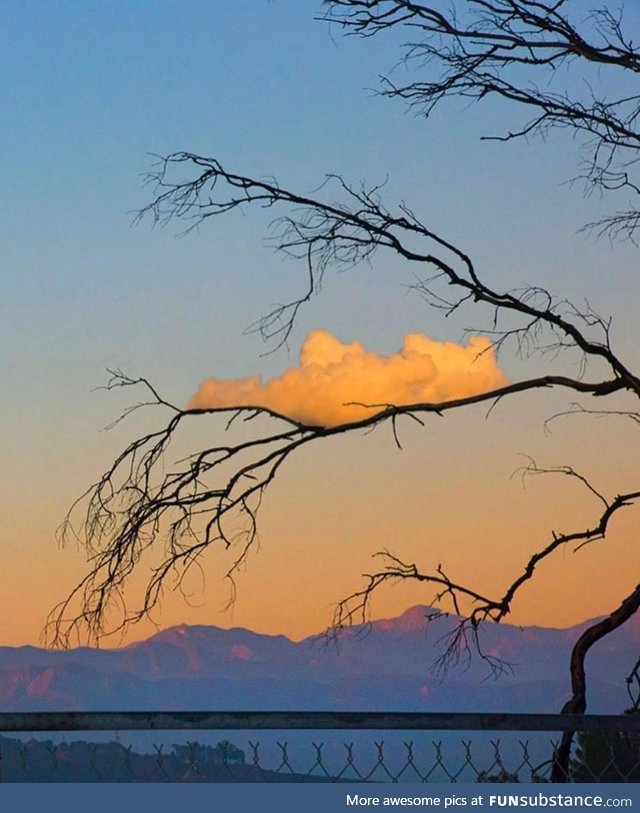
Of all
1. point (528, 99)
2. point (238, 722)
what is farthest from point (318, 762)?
point (528, 99)

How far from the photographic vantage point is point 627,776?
6766mm

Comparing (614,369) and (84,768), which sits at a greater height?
(614,369)

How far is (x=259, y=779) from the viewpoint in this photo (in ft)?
19.9

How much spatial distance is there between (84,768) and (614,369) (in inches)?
179

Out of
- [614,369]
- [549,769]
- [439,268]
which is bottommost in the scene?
[549,769]

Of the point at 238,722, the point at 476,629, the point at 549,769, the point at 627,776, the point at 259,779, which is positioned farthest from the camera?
the point at 476,629

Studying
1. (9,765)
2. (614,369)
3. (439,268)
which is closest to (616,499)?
(614,369)

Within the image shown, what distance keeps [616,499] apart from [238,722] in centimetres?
422

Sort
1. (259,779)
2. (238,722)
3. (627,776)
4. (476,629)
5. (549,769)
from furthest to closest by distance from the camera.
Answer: (476,629)
(549,769)
(627,776)
(259,779)
(238,722)

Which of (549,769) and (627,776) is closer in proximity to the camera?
(627,776)

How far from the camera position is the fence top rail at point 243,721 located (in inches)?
222

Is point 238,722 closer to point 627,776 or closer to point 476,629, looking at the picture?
point 627,776

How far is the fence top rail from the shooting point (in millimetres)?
5637

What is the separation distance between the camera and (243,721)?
5.66 metres
